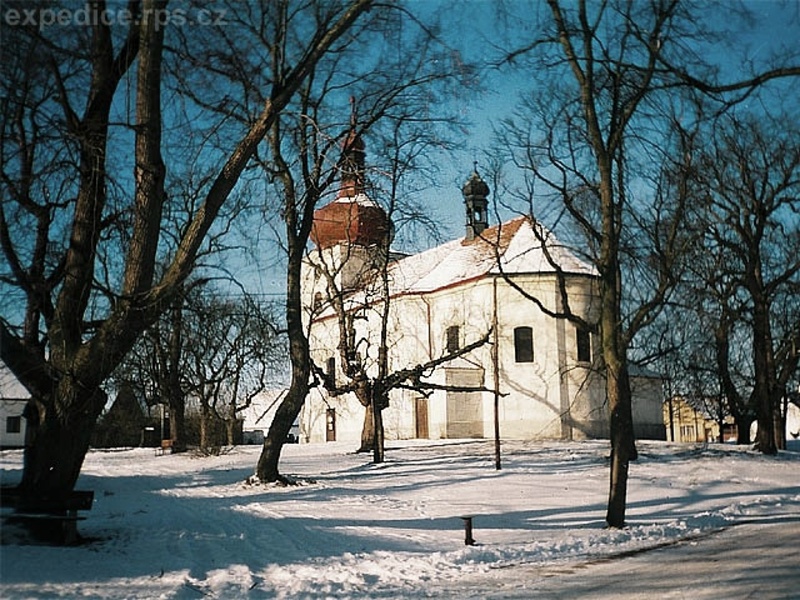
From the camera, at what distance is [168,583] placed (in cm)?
977

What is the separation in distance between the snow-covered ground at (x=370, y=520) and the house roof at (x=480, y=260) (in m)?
17.0

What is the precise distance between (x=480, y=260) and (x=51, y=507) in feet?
110

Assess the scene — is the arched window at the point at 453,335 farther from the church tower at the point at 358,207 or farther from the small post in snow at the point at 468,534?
the small post in snow at the point at 468,534

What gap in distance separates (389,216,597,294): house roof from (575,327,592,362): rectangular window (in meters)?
3.53

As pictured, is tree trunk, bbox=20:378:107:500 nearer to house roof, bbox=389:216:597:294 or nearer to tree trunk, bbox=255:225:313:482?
tree trunk, bbox=255:225:313:482

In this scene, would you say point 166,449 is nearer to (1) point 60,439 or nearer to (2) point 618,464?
(2) point 618,464

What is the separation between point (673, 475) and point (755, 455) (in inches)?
299

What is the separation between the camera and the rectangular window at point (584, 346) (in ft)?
154

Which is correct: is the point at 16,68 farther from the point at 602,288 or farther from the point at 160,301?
the point at 602,288

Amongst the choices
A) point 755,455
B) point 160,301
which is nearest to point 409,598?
point 160,301

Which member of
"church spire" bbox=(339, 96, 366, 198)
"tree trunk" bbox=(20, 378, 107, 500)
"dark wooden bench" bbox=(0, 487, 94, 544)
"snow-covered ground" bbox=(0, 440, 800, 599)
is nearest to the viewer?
"snow-covered ground" bbox=(0, 440, 800, 599)

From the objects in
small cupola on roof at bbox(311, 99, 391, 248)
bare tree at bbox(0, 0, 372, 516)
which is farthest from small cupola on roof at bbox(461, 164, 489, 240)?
bare tree at bbox(0, 0, 372, 516)

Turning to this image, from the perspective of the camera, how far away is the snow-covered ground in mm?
10211

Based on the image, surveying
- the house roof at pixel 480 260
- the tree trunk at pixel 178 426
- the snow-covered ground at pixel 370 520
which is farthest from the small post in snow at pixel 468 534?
the house roof at pixel 480 260
